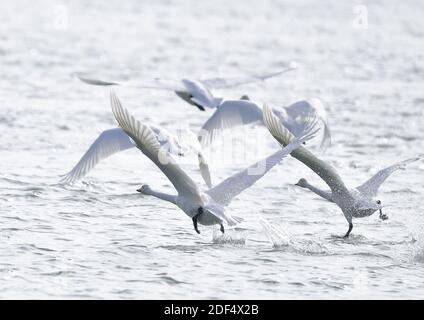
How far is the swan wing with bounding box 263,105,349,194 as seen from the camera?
14.0 metres

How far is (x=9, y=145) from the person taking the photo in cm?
2097

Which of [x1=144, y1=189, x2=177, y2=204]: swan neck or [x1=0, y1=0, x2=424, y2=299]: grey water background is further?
[x1=144, y1=189, x2=177, y2=204]: swan neck

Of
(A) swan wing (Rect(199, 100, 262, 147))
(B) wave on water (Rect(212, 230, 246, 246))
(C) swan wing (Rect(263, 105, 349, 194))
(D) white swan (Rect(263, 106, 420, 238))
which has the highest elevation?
(A) swan wing (Rect(199, 100, 262, 147))

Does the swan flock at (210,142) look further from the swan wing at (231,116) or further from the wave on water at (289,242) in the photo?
the wave on water at (289,242)

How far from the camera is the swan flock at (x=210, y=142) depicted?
13.6 metres

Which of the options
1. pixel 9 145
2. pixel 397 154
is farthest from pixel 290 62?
pixel 9 145

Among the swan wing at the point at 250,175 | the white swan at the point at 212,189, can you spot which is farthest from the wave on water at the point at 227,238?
the swan wing at the point at 250,175

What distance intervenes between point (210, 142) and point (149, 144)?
620cm

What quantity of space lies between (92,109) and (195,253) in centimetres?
1200

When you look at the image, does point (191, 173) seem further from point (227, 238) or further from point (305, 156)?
point (305, 156)

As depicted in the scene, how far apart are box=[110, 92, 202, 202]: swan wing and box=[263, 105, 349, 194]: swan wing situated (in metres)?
1.19

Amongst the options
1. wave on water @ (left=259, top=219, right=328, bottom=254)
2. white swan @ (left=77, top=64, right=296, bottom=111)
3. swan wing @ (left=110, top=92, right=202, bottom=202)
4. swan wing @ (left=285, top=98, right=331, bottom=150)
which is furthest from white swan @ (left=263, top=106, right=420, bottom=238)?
white swan @ (left=77, top=64, right=296, bottom=111)

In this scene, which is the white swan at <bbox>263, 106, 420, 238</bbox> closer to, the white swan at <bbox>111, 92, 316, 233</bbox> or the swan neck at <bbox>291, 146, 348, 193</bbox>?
the swan neck at <bbox>291, 146, 348, 193</bbox>

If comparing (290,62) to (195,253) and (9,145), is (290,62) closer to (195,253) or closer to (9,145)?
(9,145)
